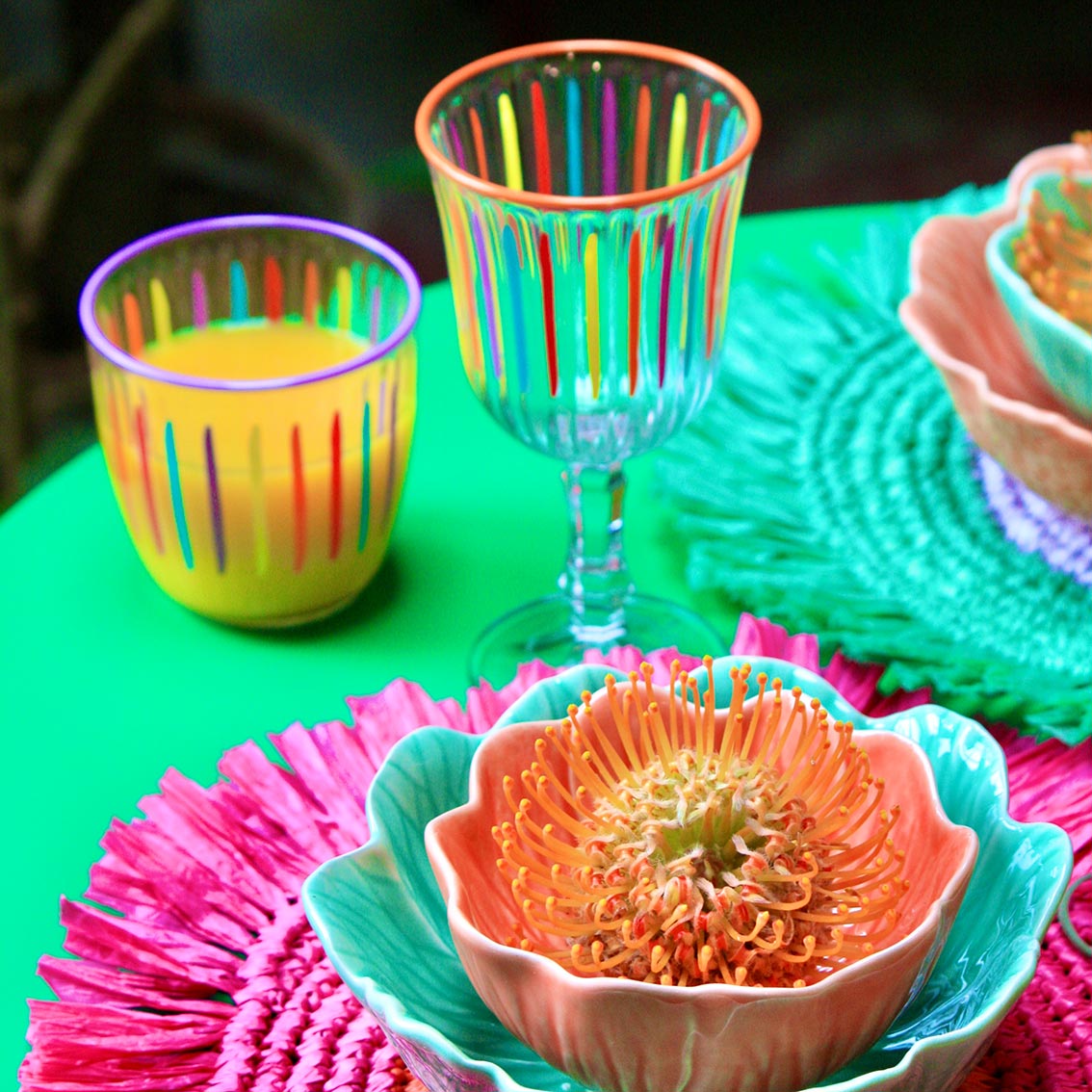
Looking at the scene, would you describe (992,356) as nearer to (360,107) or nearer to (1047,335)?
(1047,335)

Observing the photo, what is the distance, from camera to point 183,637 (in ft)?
2.01

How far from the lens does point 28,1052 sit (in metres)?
0.44

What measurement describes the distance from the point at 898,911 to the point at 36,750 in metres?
0.29

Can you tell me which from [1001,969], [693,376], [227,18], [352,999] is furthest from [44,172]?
[1001,969]

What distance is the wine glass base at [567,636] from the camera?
0.60m

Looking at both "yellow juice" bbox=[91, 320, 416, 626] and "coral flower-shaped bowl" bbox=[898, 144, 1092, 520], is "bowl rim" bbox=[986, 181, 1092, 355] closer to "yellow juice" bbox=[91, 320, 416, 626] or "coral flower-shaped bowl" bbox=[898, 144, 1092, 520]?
"coral flower-shaped bowl" bbox=[898, 144, 1092, 520]

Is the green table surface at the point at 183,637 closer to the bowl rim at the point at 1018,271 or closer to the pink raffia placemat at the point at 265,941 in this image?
the pink raffia placemat at the point at 265,941

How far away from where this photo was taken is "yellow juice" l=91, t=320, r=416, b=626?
0.57 m

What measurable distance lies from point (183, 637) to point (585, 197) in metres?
0.21

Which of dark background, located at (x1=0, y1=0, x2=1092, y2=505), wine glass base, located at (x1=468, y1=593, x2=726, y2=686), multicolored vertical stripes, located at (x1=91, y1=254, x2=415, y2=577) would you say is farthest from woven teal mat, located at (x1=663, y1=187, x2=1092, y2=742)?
A: dark background, located at (x1=0, y1=0, x2=1092, y2=505)

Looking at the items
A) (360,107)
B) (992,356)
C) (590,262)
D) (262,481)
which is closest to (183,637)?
(262,481)

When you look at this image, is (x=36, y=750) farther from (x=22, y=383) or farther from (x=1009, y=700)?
(x=22, y=383)

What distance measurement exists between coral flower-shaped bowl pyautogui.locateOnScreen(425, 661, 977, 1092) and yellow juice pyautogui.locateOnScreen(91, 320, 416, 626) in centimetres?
17

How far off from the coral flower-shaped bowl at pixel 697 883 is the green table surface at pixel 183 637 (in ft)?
0.48
